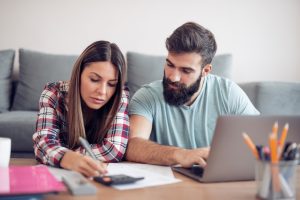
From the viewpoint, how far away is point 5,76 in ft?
9.77

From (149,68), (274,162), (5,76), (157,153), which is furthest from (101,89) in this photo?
(5,76)

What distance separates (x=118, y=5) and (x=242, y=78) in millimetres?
1040

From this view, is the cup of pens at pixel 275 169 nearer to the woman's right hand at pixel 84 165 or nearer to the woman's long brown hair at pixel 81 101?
the woman's right hand at pixel 84 165

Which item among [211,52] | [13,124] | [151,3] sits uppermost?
[151,3]

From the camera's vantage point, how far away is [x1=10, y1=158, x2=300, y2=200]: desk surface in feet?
2.81

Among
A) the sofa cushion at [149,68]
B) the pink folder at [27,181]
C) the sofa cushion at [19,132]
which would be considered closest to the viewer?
the pink folder at [27,181]

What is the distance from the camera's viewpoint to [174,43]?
157 cm

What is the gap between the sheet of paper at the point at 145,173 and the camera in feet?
3.13

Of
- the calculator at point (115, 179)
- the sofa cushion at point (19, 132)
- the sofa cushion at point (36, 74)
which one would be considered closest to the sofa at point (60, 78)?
the sofa cushion at point (36, 74)

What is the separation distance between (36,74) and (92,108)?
1.60 meters

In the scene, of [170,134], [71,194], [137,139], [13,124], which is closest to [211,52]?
[170,134]

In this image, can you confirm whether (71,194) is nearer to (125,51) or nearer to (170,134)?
(170,134)

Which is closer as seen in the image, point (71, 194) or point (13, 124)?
point (71, 194)

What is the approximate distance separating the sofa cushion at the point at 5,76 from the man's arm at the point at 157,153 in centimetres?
171
